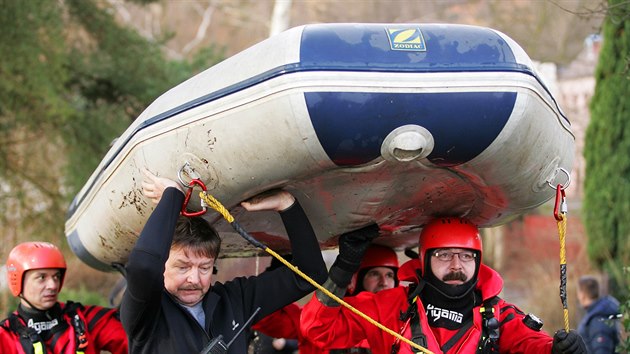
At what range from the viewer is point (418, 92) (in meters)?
3.41

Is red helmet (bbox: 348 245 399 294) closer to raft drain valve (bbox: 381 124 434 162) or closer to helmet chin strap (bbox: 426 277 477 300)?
helmet chin strap (bbox: 426 277 477 300)

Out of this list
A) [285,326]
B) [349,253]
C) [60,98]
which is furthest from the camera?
[60,98]

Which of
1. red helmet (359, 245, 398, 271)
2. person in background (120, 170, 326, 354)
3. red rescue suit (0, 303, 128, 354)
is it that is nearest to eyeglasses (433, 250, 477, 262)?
person in background (120, 170, 326, 354)

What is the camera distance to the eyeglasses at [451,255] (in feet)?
14.6

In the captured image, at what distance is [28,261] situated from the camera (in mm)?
5520

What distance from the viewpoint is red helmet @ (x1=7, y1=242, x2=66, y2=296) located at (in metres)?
5.52

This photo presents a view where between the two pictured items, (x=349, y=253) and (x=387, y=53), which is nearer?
(x=387, y=53)

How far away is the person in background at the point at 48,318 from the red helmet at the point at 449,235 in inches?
84.8

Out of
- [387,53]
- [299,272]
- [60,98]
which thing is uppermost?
[60,98]

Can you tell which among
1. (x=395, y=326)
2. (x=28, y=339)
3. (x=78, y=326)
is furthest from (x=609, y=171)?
(x=28, y=339)

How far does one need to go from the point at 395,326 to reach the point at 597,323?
4875 millimetres

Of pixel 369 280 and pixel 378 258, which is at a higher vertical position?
pixel 378 258

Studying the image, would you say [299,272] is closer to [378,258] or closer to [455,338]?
[455,338]

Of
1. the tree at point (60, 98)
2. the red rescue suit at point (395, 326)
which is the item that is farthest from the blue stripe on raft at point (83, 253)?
the tree at point (60, 98)
